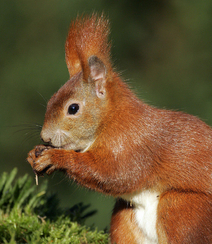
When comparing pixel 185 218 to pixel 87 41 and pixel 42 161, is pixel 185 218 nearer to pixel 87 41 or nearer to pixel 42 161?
pixel 42 161

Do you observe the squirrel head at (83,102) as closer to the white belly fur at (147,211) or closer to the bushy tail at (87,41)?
the bushy tail at (87,41)

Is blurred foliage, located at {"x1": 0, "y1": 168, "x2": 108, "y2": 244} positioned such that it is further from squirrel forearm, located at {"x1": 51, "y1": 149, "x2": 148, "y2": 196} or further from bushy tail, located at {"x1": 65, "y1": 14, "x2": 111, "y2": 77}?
→ bushy tail, located at {"x1": 65, "y1": 14, "x2": 111, "y2": 77}

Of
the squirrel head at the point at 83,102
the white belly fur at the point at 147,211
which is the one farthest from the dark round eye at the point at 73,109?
the white belly fur at the point at 147,211

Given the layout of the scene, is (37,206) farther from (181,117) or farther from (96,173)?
(181,117)

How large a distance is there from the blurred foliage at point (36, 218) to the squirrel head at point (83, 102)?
0.57 meters

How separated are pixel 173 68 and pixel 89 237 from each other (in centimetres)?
397

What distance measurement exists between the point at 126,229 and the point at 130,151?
0.60 m

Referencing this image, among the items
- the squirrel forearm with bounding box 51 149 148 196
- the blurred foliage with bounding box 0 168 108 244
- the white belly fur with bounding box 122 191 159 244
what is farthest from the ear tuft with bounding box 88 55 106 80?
the blurred foliage with bounding box 0 168 108 244

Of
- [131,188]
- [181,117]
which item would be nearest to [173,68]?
[181,117]

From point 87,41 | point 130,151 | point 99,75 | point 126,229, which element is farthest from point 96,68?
point 126,229

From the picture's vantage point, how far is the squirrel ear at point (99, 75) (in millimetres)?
2457

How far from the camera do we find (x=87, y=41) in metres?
2.55

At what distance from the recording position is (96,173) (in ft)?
7.66

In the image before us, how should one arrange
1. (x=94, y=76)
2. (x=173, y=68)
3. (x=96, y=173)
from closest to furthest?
(x=96, y=173) < (x=94, y=76) < (x=173, y=68)
